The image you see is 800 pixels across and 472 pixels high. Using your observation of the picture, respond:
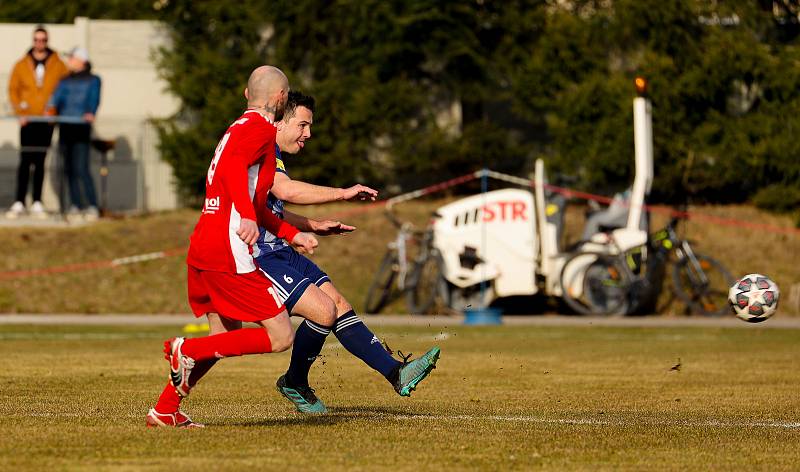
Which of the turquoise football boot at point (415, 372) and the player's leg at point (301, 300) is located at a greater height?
the player's leg at point (301, 300)

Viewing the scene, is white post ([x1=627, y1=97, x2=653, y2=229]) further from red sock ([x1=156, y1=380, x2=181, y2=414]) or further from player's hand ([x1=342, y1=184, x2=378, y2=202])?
red sock ([x1=156, y1=380, x2=181, y2=414])

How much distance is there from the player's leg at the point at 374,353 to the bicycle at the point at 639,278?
546 inches

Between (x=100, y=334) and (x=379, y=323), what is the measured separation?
406 cm

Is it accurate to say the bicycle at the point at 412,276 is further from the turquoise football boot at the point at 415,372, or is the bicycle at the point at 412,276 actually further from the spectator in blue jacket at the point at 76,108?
the turquoise football boot at the point at 415,372

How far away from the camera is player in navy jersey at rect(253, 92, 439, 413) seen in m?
9.10

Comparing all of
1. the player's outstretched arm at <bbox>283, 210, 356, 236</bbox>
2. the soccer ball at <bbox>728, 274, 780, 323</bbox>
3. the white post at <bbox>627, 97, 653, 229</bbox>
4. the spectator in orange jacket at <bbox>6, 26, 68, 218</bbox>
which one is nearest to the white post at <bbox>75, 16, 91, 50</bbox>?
the spectator in orange jacket at <bbox>6, 26, 68, 218</bbox>

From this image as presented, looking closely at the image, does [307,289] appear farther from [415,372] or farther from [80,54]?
[80,54]

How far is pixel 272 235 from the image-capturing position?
9.38 metres

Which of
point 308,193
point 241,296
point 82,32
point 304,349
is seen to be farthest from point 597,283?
point 241,296

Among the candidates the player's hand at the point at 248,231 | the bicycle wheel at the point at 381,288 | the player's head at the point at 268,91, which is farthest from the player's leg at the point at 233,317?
the bicycle wheel at the point at 381,288

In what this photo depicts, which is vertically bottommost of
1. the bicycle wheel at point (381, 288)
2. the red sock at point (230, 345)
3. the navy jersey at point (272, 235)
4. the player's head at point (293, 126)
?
the bicycle wheel at point (381, 288)

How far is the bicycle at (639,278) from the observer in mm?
23203

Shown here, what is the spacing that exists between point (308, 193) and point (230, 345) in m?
1.06

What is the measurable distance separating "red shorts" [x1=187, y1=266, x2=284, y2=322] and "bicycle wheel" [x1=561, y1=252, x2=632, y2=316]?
49.0 ft
